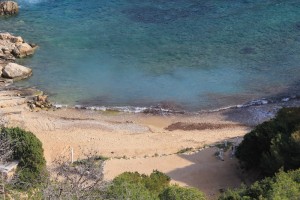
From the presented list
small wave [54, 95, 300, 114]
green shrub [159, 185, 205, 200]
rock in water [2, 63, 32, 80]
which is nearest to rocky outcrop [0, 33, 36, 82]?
rock in water [2, 63, 32, 80]

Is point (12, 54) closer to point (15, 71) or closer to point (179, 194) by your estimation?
point (15, 71)

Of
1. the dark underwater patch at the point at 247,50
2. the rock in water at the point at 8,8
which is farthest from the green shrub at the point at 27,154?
the rock in water at the point at 8,8

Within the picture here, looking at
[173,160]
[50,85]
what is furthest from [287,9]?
[173,160]

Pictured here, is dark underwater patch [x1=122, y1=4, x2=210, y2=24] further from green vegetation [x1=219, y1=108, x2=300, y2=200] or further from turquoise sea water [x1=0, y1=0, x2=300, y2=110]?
green vegetation [x1=219, y1=108, x2=300, y2=200]

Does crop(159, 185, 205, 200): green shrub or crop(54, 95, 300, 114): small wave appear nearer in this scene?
crop(159, 185, 205, 200): green shrub

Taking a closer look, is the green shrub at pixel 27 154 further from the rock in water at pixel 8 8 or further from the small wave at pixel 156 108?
the rock in water at pixel 8 8

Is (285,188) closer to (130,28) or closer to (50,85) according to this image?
(50,85)
